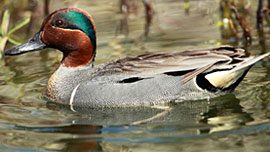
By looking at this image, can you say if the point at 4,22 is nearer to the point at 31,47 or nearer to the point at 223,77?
the point at 31,47

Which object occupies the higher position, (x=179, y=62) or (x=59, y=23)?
(x=59, y=23)

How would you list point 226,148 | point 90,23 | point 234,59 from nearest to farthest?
point 226,148, point 234,59, point 90,23

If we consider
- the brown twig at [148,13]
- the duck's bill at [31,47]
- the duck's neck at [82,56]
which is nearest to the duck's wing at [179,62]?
the duck's neck at [82,56]

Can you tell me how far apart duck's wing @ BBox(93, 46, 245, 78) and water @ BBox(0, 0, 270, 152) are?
0.34 meters

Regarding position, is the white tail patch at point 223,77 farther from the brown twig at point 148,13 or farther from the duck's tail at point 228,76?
the brown twig at point 148,13

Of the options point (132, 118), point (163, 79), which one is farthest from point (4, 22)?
point (132, 118)

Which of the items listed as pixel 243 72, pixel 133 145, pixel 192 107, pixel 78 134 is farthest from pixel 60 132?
pixel 243 72

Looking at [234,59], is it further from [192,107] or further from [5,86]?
[5,86]

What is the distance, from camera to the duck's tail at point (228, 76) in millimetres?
7539

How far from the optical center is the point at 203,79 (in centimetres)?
769

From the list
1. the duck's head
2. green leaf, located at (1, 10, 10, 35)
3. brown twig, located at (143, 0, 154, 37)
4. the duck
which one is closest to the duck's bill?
the duck's head

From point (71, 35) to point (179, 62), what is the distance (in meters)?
1.24

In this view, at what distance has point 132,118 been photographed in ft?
23.8

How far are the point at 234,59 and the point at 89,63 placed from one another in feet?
5.11
